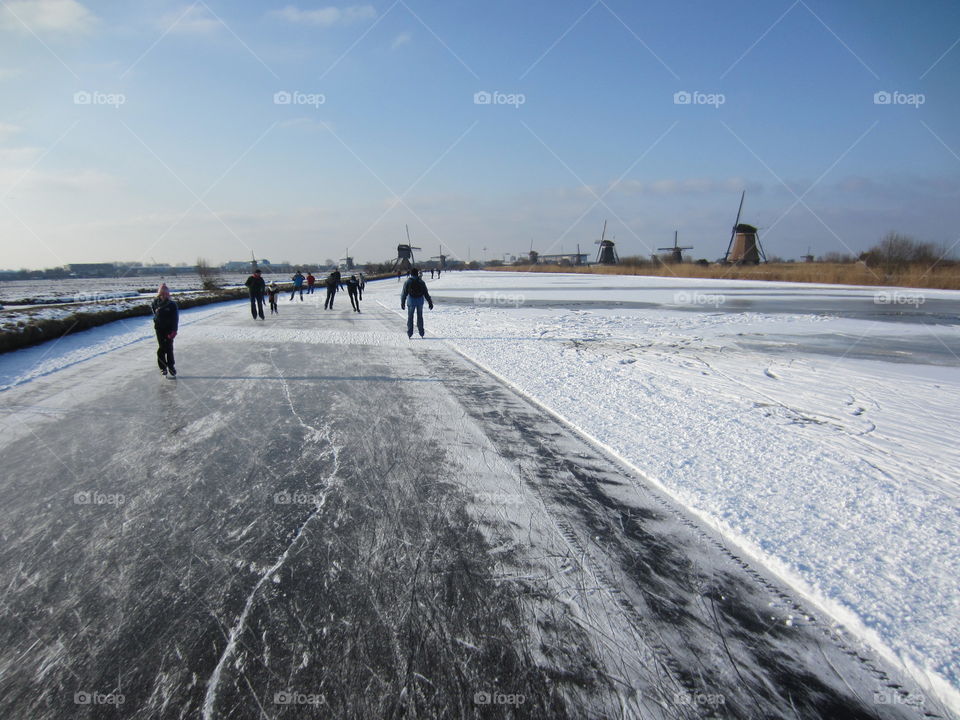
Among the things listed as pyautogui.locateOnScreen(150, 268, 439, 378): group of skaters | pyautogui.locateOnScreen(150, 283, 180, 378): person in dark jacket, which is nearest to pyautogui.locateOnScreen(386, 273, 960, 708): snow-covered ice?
pyautogui.locateOnScreen(150, 268, 439, 378): group of skaters

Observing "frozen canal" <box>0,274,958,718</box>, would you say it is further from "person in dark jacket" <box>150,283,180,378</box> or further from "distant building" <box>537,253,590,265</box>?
"distant building" <box>537,253,590,265</box>

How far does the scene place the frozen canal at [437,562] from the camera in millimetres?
1935

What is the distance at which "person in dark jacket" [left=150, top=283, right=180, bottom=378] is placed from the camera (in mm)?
7562

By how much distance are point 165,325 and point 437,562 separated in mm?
7203

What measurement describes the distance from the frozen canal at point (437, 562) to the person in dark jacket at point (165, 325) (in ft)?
4.67

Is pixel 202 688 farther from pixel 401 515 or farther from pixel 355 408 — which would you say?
pixel 355 408

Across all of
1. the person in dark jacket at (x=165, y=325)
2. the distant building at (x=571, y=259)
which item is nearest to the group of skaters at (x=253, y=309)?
the person in dark jacket at (x=165, y=325)

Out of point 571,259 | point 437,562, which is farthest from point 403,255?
point 437,562

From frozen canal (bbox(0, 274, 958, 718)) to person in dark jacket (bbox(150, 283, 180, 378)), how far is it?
1422 millimetres

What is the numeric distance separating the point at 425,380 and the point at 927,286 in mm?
41477

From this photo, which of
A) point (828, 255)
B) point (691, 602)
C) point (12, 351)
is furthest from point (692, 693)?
point (828, 255)

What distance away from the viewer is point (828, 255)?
60.3m

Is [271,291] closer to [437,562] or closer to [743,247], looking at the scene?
[437,562]

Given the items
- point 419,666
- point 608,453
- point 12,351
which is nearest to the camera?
point 419,666
